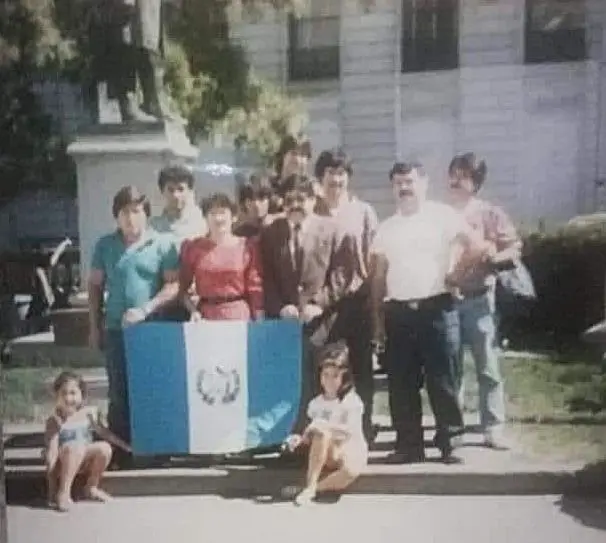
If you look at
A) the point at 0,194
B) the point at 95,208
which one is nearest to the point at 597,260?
the point at 95,208

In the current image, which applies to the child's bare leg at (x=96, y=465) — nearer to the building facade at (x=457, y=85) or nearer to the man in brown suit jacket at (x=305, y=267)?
the man in brown suit jacket at (x=305, y=267)

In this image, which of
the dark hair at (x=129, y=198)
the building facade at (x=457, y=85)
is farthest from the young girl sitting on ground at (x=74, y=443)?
the building facade at (x=457, y=85)

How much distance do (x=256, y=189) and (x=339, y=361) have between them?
0.80 feet

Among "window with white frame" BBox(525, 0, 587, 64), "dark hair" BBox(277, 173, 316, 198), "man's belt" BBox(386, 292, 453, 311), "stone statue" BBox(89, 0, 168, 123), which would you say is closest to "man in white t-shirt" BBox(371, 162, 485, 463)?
"man's belt" BBox(386, 292, 453, 311)

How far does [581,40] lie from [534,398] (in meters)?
0.45

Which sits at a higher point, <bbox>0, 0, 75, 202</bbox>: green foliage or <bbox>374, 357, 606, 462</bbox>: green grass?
<bbox>0, 0, 75, 202</bbox>: green foliage

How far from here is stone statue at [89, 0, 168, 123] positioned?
1392 mm

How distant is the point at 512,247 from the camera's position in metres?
1.37

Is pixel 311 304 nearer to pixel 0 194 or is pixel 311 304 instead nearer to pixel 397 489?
pixel 397 489

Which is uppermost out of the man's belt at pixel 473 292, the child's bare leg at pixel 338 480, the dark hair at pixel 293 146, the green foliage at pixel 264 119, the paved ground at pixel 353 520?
the green foliage at pixel 264 119

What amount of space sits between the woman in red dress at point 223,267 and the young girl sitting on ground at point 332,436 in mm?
123

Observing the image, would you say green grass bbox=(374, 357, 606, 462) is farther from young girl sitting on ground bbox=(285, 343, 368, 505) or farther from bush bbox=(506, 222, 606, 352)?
young girl sitting on ground bbox=(285, 343, 368, 505)

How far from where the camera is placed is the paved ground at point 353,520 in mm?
1375

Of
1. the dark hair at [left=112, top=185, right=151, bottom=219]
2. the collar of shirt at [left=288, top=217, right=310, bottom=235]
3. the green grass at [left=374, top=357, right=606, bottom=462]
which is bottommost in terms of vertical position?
the green grass at [left=374, top=357, right=606, bottom=462]
